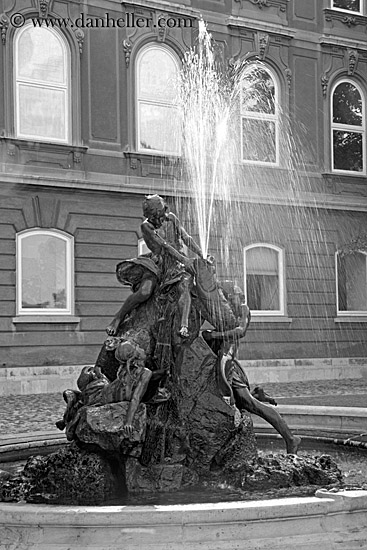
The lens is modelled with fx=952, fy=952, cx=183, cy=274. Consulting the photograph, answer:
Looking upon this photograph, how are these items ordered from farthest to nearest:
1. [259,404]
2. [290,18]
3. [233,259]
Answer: [290,18] → [233,259] → [259,404]

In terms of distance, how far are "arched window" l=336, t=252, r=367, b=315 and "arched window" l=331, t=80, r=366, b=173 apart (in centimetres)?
244

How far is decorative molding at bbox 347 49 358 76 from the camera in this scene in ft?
85.5

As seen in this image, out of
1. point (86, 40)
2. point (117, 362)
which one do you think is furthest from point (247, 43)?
point (117, 362)

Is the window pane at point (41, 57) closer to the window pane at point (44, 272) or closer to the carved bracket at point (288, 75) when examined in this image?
the window pane at point (44, 272)

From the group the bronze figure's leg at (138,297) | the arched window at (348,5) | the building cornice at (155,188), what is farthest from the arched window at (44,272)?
the bronze figure's leg at (138,297)

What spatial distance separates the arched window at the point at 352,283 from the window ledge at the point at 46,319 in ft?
26.5

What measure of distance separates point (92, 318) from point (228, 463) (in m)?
13.7

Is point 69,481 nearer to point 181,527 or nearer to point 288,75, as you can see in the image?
point 181,527

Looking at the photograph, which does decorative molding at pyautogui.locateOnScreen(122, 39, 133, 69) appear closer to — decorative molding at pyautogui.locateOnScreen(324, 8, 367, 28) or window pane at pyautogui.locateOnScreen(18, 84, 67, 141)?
window pane at pyautogui.locateOnScreen(18, 84, 67, 141)

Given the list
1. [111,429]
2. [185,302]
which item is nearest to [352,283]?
[185,302]

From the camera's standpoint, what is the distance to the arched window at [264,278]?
2389 centimetres

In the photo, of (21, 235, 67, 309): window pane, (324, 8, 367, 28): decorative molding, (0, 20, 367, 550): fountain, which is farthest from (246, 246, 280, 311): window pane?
(0, 20, 367, 550): fountain

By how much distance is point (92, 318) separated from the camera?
21.0 meters

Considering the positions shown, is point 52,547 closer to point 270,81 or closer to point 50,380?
point 50,380
